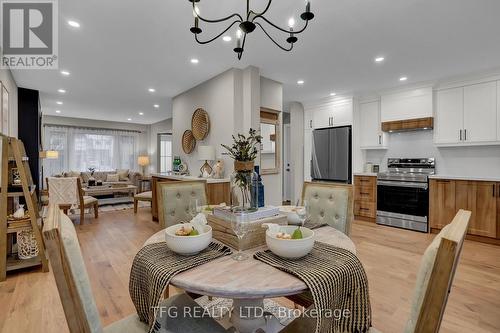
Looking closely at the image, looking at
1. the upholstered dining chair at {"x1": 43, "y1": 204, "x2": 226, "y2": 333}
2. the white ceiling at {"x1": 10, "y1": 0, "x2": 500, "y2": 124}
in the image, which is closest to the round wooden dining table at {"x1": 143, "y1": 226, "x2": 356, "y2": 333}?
the upholstered dining chair at {"x1": 43, "y1": 204, "x2": 226, "y2": 333}

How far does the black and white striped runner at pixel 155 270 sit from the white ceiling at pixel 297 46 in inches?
83.7

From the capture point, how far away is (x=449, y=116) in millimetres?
3969

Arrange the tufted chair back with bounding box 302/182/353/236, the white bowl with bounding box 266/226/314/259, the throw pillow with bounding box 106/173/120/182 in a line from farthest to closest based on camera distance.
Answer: the throw pillow with bounding box 106/173/120/182 < the tufted chair back with bounding box 302/182/353/236 < the white bowl with bounding box 266/226/314/259

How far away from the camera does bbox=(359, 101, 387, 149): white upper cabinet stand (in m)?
4.70

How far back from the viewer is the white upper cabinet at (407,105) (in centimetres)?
414

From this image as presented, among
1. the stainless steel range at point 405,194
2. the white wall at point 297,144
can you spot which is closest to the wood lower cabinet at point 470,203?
the stainless steel range at point 405,194

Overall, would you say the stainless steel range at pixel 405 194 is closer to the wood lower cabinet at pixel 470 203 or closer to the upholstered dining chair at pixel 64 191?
the wood lower cabinet at pixel 470 203

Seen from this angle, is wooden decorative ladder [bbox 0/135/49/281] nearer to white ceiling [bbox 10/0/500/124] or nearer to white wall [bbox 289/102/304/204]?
white ceiling [bbox 10/0/500/124]

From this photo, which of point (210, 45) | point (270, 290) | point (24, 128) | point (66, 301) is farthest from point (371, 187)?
point (24, 128)

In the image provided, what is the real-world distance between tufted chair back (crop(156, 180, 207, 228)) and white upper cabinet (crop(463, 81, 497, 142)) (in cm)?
415

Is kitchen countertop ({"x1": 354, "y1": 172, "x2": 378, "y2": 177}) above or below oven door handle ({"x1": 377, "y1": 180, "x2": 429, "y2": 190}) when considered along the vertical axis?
above

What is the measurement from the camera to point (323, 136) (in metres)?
5.25

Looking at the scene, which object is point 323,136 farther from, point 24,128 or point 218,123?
point 24,128

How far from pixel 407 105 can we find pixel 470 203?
1.81 metres
